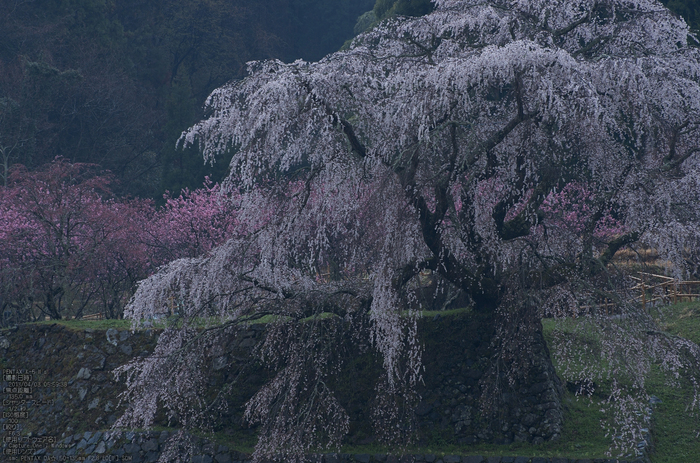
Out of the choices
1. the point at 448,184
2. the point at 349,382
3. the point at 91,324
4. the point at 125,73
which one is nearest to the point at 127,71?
the point at 125,73

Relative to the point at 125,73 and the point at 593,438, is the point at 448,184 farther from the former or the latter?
the point at 125,73

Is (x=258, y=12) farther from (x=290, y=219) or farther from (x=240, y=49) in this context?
(x=290, y=219)

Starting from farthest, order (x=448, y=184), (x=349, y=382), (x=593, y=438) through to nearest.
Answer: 1. (x=349, y=382)
2. (x=593, y=438)
3. (x=448, y=184)

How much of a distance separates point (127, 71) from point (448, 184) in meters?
24.7

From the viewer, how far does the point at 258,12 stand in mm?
33406

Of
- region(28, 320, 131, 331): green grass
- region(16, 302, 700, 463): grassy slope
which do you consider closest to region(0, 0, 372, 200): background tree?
region(28, 320, 131, 331): green grass

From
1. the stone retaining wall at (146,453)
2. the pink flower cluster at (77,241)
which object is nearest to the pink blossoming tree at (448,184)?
the stone retaining wall at (146,453)

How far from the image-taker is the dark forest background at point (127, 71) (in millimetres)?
23781

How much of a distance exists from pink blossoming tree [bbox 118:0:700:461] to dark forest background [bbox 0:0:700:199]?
12.5 meters

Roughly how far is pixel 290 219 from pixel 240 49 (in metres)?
26.0

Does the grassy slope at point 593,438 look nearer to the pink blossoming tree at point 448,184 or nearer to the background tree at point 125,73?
the pink blossoming tree at point 448,184

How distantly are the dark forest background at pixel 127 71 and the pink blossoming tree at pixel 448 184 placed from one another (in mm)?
12459

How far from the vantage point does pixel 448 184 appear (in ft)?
25.2

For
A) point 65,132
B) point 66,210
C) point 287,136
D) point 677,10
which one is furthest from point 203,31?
point 287,136
